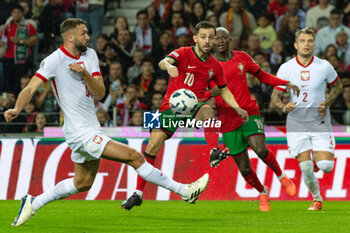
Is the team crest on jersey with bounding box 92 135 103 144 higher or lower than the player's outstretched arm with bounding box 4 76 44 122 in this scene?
lower

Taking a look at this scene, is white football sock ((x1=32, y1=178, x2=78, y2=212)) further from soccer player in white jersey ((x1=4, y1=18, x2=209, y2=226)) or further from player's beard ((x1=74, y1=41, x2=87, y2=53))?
player's beard ((x1=74, y1=41, x2=87, y2=53))

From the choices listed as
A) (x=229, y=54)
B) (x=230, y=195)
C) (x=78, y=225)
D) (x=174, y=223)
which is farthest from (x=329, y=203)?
(x=78, y=225)

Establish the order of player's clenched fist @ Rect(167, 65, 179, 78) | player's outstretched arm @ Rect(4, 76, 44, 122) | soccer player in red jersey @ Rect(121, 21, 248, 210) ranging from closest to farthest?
1. player's outstretched arm @ Rect(4, 76, 44, 122)
2. player's clenched fist @ Rect(167, 65, 179, 78)
3. soccer player in red jersey @ Rect(121, 21, 248, 210)

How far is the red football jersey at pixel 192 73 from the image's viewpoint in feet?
31.1

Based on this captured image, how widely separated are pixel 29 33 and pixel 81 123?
8.36 m

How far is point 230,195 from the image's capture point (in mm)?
12539

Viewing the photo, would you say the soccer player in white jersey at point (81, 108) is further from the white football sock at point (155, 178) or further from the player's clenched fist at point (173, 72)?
the player's clenched fist at point (173, 72)

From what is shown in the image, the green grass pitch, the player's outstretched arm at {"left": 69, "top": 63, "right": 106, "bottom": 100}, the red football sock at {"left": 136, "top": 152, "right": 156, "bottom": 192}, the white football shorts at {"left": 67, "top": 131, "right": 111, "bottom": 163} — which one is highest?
the player's outstretched arm at {"left": 69, "top": 63, "right": 106, "bottom": 100}

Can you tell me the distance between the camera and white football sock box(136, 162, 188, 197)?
25.7 ft

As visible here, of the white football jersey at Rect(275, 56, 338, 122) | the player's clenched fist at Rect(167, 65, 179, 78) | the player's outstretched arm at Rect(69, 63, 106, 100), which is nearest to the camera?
the player's outstretched arm at Rect(69, 63, 106, 100)

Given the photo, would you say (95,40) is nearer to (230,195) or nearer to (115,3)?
(115,3)

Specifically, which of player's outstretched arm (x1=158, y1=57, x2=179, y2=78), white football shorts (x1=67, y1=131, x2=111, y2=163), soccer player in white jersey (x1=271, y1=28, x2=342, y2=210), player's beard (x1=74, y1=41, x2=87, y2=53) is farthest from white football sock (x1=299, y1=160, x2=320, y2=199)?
player's beard (x1=74, y1=41, x2=87, y2=53)

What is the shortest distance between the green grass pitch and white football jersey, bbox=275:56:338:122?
4.38ft

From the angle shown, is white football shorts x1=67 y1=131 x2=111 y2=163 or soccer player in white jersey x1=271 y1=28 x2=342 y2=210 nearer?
white football shorts x1=67 y1=131 x2=111 y2=163
